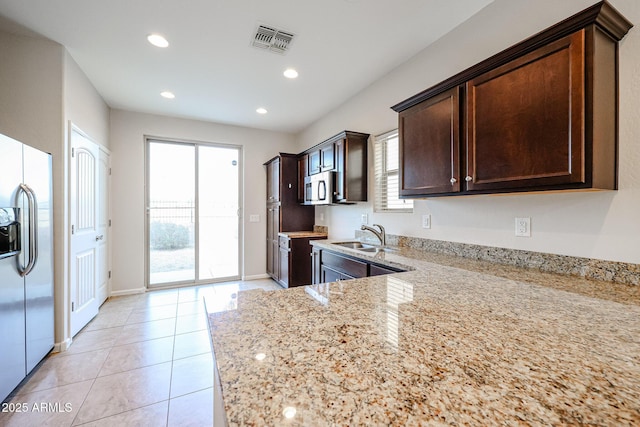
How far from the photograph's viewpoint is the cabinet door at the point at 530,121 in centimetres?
130

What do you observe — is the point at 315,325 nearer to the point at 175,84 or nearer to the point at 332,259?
the point at 332,259

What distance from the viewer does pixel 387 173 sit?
10.1 feet

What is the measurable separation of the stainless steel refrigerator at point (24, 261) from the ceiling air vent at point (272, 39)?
76.3 inches

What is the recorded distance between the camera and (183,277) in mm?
4566

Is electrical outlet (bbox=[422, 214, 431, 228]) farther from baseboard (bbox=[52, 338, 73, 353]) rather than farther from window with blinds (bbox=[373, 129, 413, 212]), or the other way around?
baseboard (bbox=[52, 338, 73, 353])

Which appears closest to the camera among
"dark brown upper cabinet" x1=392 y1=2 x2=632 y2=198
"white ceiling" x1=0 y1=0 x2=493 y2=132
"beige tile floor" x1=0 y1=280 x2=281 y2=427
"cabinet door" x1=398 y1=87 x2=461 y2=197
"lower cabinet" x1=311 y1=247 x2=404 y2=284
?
"dark brown upper cabinet" x1=392 y1=2 x2=632 y2=198

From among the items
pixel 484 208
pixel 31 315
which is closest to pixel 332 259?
pixel 484 208

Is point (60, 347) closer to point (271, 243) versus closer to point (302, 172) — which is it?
point (271, 243)

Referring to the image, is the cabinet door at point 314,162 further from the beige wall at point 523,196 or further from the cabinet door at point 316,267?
the cabinet door at point 316,267

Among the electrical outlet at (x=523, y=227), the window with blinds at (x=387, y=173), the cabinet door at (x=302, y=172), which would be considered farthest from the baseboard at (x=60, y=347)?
the electrical outlet at (x=523, y=227)

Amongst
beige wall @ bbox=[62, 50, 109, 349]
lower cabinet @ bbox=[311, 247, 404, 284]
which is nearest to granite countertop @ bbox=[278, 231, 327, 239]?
lower cabinet @ bbox=[311, 247, 404, 284]

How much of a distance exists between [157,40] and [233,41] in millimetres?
667

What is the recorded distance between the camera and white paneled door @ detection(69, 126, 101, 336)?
2705 mm

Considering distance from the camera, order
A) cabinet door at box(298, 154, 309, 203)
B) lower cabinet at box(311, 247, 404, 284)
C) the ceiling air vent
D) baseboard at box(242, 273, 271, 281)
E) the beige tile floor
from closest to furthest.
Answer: the beige tile floor, lower cabinet at box(311, 247, 404, 284), the ceiling air vent, cabinet door at box(298, 154, 309, 203), baseboard at box(242, 273, 271, 281)
